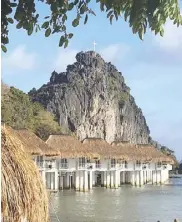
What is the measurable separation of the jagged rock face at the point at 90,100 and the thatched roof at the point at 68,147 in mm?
35222

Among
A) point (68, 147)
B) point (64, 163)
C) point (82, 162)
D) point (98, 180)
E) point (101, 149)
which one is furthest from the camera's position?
point (98, 180)

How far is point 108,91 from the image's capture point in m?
80.2

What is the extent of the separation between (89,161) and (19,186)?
110 ft

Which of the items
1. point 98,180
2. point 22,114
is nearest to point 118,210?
point 98,180

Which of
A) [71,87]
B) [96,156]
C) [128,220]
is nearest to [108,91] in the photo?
[71,87]

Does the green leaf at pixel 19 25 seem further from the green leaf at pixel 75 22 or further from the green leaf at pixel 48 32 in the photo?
the green leaf at pixel 75 22

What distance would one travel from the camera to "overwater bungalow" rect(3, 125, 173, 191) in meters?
33.6

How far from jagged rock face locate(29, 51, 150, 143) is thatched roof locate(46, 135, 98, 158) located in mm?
35222

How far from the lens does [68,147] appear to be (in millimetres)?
36250

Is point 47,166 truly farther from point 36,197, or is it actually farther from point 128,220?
point 36,197

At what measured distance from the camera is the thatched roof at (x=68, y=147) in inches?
1395

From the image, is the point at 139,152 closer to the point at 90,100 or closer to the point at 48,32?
the point at 90,100

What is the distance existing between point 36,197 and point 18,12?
58.7 inches

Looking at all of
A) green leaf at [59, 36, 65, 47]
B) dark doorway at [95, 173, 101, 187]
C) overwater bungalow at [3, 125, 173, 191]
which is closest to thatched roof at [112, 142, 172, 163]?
overwater bungalow at [3, 125, 173, 191]
